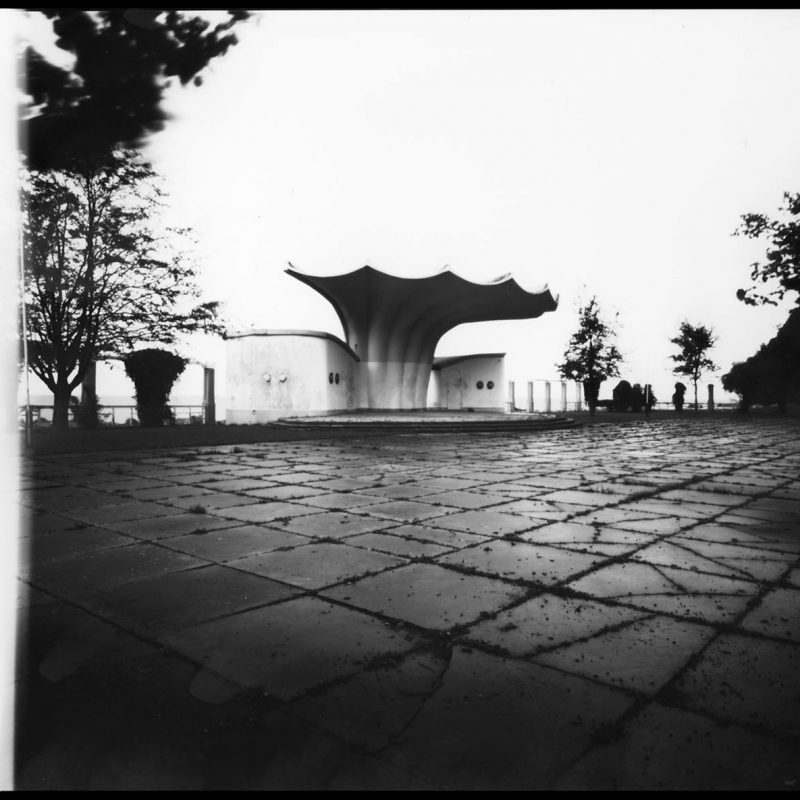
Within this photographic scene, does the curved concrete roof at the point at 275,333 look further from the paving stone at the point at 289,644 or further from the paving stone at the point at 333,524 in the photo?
the paving stone at the point at 289,644

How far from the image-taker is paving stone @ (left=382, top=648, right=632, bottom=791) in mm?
1514

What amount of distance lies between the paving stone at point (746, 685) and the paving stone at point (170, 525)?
10.5 feet

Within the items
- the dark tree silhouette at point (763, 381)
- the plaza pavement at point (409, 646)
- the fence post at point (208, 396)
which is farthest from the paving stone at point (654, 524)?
the dark tree silhouette at point (763, 381)

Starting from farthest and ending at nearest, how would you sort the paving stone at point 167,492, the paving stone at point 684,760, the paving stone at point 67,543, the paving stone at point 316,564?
the paving stone at point 167,492 < the paving stone at point 67,543 < the paving stone at point 316,564 < the paving stone at point 684,760

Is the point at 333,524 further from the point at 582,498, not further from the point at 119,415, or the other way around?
the point at 119,415

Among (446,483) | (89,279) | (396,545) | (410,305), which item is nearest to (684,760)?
(396,545)

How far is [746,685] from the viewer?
6.40 feet

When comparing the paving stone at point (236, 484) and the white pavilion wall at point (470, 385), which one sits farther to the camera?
the white pavilion wall at point (470, 385)

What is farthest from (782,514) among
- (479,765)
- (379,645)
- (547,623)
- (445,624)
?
(479,765)

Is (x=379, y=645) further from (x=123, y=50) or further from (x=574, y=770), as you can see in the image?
(x=123, y=50)

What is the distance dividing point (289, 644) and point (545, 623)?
105cm

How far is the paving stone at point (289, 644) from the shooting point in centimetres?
202

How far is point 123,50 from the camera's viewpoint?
1.95 m

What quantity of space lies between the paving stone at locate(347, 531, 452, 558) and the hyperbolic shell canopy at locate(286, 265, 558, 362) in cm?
1816
